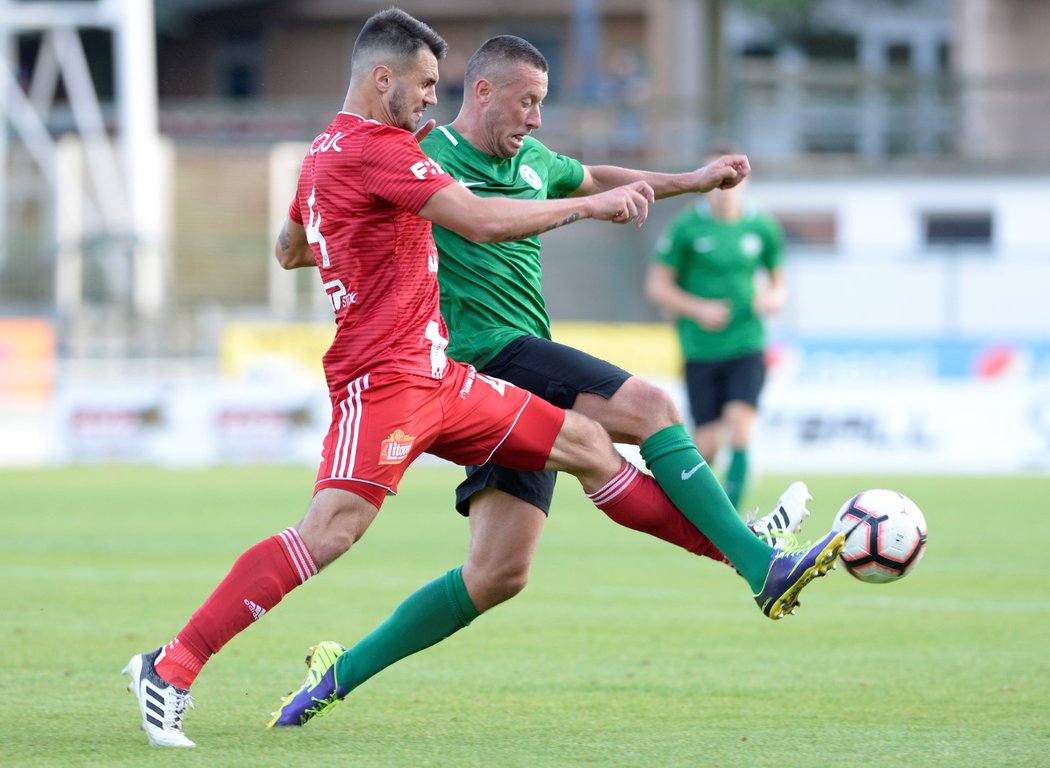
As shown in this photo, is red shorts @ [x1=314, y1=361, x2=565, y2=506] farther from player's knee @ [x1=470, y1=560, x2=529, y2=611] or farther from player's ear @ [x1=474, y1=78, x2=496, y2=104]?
player's ear @ [x1=474, y1=78, x2=496, y2=104]

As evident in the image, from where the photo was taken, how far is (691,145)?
29359mm

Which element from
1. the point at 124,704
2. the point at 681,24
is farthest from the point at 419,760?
the point at 681,24

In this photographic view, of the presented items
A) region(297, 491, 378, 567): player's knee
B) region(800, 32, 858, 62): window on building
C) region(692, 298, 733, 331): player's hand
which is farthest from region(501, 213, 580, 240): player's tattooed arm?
region(800, 32, 858, 62): window on building

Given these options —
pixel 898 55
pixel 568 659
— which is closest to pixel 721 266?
pixel 568 659

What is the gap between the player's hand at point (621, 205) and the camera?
203 inches

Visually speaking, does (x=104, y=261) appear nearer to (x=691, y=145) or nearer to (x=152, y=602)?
(x=691, y=145)

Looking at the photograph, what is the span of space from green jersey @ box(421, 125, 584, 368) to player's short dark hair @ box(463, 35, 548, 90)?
25 cm

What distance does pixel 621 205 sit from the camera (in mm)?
5168

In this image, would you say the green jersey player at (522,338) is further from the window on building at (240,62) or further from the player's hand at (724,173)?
the window on building at (240,62)

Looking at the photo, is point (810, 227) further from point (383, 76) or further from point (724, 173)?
point (383, 76)

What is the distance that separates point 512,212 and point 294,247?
0.96 meters

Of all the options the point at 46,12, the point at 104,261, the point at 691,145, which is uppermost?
the point at 46,12

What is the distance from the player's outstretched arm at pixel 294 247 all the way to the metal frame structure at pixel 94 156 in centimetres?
2061

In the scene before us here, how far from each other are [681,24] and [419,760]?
28.1 m
